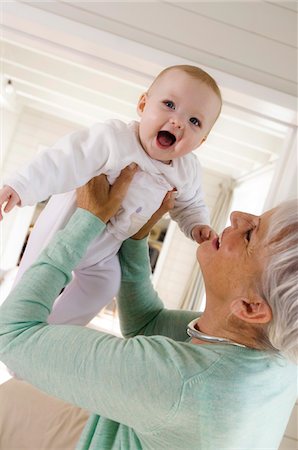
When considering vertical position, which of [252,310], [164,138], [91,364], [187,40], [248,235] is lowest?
[91,364]

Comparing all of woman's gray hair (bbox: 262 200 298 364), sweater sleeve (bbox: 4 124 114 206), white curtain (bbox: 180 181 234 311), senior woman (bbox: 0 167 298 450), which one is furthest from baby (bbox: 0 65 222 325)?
white curtain (bbox: 180 181 234 311)

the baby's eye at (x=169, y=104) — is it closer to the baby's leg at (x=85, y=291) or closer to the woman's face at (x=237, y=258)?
the woman's face at (x=237, y=258)

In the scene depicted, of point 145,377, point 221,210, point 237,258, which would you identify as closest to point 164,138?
point 237,258

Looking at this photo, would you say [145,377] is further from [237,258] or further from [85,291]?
[85,291]

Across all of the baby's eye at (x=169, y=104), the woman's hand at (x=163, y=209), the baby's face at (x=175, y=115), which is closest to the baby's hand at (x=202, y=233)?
the woman's hand at (x=163, y=209)

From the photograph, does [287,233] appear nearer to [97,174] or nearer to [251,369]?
[251,369]

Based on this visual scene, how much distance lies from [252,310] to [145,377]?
0.80 ft

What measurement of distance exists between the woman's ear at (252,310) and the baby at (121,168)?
1.09 ft

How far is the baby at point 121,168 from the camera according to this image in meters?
0.91

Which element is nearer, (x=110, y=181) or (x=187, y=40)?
(x=110, y=181)

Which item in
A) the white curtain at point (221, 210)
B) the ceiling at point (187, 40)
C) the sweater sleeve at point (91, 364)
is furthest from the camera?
the white curtain at point (221, 210)

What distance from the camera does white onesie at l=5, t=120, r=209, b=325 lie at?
0.91 metres

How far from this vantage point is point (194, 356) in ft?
2.47

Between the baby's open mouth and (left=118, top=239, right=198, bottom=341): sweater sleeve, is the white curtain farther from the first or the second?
the baby's open mouth
